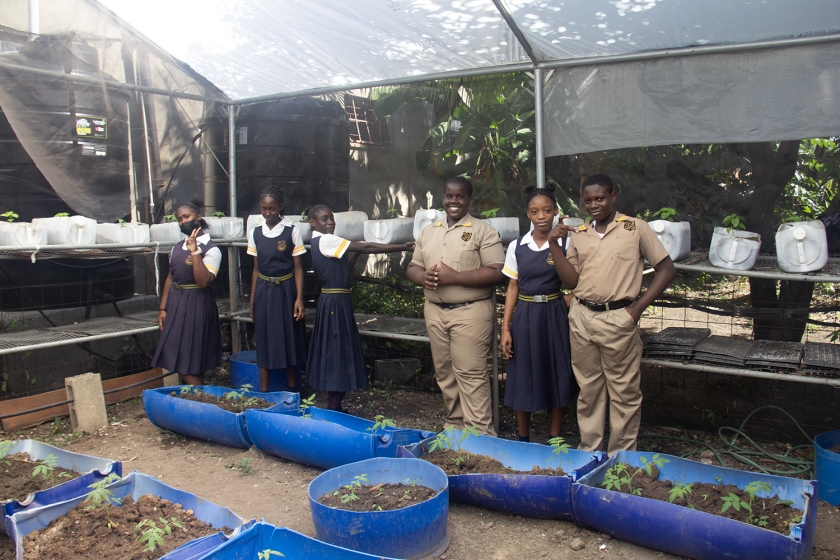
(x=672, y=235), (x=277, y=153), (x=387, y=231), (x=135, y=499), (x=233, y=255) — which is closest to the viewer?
(x=135, y=499)

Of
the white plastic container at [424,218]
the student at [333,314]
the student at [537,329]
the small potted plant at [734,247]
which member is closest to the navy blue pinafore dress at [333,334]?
the student at [333,314]

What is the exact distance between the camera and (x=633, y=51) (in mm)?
4078

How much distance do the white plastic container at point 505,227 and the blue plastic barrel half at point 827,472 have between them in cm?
215

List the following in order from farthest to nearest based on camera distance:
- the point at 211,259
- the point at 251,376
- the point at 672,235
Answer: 1. the point at 251,376
2. the point at 211,259
3. the point at 672,235

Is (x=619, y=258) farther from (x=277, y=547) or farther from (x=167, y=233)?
(x=167, y=233)

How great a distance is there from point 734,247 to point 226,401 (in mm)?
3375

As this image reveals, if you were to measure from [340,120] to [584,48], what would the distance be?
3174 mm

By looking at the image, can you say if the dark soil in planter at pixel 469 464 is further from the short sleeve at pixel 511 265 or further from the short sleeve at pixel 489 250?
the short sleeve at pixel 489 250

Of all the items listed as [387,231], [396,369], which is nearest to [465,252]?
[387,231]

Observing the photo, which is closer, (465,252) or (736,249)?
(736,249)

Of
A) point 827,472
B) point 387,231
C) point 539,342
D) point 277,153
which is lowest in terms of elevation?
point 827,472

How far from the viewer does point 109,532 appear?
→ 286 cm

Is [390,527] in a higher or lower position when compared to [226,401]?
lower

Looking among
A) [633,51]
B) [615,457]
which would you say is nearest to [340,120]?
[633,51]
